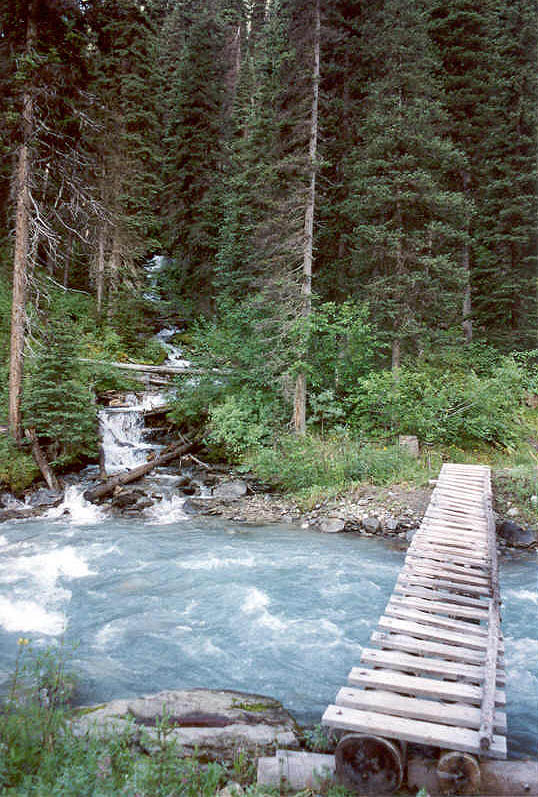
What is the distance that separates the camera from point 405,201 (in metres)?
15.0

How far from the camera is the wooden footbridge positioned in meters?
3.53

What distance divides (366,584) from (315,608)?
47.5 inches

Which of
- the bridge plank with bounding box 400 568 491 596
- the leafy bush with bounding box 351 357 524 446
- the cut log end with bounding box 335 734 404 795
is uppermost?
the leafy bush with bounding box 351 357 524 446

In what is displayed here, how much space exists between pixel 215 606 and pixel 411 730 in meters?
4.42

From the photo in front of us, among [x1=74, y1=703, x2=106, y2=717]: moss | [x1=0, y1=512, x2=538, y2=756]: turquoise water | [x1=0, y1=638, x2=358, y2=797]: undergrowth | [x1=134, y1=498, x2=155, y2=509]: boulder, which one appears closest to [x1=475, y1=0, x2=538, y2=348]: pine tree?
[x1=0, y1=512, x2=538, y2=756]: turquoise water

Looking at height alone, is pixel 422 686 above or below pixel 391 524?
above

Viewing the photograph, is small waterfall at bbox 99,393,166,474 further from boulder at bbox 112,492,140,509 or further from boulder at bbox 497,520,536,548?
boulder at bbox 497,520,536,548

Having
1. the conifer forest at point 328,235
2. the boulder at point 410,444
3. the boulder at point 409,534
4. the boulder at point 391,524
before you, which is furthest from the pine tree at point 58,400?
the boulder at point 409,534

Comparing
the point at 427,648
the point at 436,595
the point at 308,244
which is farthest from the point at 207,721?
the point at 308,244

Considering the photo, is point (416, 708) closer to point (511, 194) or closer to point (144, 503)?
point (144, 503)

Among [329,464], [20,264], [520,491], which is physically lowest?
[520,491]

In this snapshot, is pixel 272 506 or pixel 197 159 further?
pixel 197 159

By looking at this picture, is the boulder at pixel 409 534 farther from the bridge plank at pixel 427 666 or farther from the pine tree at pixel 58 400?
the pine tree at pixel 58 400

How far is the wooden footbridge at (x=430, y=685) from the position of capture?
3529 mm
